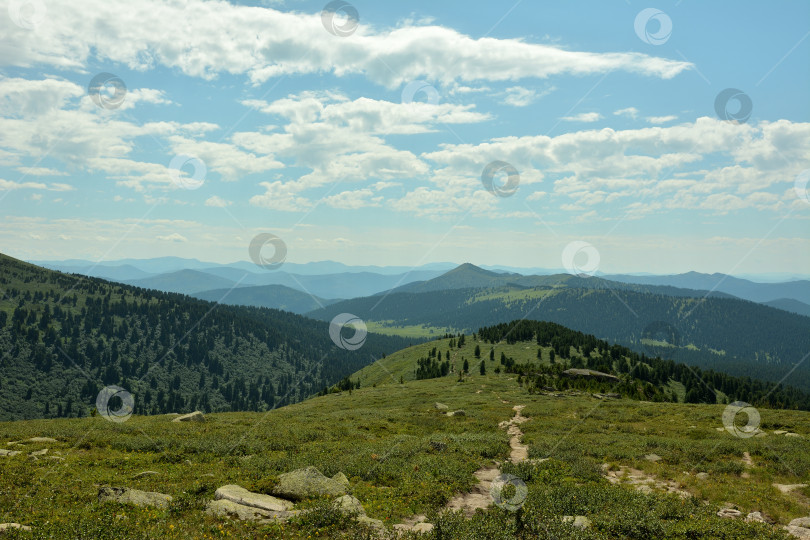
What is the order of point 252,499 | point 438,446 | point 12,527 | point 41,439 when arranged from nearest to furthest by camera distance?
point 12,527 → point 252,499 → point 438,446 → point 41,439

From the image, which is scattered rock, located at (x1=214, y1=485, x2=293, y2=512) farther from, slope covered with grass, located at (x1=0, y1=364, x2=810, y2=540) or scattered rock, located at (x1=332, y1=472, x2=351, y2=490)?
scattered rock, located at (x1=332, y1=472, x2=351, y2=490)

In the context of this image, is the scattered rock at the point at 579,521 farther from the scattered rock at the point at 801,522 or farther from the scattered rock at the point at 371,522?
the scattered rock at the point at 801,522

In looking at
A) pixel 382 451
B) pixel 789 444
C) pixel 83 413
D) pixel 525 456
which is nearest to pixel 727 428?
pixel 789 444

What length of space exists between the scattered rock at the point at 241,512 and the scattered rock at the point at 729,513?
1779cm

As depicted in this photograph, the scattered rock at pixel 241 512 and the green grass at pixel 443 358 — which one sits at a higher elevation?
the scattered rock at pixel 241 512

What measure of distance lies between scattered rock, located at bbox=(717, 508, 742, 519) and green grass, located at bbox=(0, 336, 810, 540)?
42cm

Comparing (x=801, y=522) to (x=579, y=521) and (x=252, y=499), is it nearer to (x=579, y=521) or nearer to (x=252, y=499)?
(x=579, y=521)

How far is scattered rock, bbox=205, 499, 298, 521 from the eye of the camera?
14.6 m

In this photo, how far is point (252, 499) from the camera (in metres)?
15.8

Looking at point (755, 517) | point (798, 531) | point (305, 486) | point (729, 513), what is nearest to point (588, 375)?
point (729, 513)

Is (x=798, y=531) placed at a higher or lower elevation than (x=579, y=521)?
lower

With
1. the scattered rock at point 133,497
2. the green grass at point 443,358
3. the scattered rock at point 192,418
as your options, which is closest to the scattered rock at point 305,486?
the scattered rock at point 133,497

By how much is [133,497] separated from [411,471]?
41.0 ft

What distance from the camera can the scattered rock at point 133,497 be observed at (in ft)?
49.7
